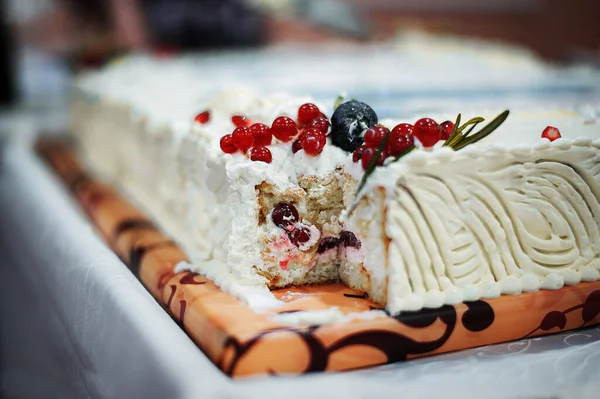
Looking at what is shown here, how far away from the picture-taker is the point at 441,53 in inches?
152

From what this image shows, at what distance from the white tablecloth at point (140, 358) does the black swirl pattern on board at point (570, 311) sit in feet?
0.08

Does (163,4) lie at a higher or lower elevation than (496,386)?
higher

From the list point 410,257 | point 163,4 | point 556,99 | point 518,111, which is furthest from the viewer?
point 163,4

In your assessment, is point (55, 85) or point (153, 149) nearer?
point (153, 149)

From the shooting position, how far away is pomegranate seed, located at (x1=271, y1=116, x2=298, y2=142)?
58.7 inches

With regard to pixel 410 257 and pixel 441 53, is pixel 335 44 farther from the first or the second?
pixel 410 257

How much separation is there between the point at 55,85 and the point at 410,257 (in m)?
4.19

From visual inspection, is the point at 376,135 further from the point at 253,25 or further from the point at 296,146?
the point at 253,25

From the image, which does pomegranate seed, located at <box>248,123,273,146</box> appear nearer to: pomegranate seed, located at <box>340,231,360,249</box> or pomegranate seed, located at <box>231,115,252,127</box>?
pomegranate seed, located at <box>231,115,252,127</box>

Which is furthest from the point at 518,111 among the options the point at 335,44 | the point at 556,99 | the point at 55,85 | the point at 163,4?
the point at 55,85

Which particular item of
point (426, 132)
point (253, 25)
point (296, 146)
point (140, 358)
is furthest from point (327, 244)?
point (253, 25)

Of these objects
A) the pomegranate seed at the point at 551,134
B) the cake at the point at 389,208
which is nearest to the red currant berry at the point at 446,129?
the cake at the point at 389,208

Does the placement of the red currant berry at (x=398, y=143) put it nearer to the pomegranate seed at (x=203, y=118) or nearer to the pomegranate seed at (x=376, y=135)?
the pomegranate seed at (x=376, y=135)

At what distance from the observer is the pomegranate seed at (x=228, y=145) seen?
4.94 feet
